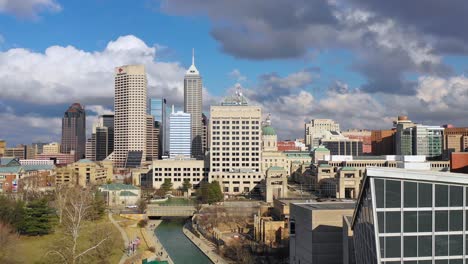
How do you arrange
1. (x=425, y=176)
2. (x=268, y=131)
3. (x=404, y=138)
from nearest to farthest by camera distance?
(x=425, y=176) < (x=268, y=131) < (x=404, y=138)

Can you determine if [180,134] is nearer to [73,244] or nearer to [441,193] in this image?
[73,244]

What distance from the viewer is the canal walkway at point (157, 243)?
5375 cm

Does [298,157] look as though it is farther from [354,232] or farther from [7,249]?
[354,232]

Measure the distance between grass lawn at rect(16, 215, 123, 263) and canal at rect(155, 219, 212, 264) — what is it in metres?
5.71

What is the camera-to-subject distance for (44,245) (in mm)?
54375

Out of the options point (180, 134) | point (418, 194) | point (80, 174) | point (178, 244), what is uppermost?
point (180, 134)

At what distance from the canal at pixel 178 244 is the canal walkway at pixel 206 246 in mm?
437

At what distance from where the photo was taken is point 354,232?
2680 centimetres

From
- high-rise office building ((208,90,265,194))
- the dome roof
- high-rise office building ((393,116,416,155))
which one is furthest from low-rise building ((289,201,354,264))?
high-rise office building ((393,116,416,155))

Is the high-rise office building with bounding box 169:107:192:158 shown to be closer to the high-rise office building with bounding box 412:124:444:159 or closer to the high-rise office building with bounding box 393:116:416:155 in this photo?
the high-rise office building with bounding box 393:116:416:155

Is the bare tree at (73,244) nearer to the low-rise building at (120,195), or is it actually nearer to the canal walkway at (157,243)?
the canal walkway at (157,243)

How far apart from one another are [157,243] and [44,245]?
42.0ft

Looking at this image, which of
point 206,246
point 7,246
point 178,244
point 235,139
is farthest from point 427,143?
point 7,246

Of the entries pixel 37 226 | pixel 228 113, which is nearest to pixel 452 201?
pixel 37 226
